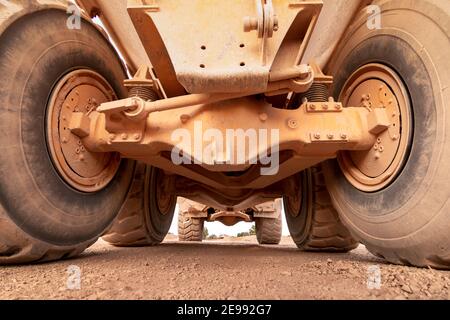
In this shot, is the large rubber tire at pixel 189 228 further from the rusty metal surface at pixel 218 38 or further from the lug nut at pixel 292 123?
the rusty metal surface at pixel 218 38

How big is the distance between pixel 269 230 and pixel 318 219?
307 cm

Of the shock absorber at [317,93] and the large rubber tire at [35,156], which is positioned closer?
the large rubber tire at [35,156]

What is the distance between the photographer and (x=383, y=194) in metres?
1.38

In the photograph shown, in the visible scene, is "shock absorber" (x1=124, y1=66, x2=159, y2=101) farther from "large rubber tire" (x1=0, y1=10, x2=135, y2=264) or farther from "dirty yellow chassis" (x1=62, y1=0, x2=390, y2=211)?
"large rubber tire" (x1=0, y1=10, x2=135, y2=264)

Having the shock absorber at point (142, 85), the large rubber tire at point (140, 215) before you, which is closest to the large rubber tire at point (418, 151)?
the shock absorber at point (142, 85)

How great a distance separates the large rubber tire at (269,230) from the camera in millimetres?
5109

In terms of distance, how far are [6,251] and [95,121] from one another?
0.68 metres

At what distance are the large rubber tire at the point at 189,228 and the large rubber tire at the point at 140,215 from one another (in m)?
2.52

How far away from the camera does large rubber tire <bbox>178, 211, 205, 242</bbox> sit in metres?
5.19

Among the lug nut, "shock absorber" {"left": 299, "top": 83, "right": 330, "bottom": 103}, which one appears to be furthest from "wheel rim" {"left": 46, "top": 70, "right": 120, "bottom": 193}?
"shock absorber" {"left": 299, "top": 83, "right": 330, "bottom": 103}

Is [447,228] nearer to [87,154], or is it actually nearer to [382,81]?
[382,81]

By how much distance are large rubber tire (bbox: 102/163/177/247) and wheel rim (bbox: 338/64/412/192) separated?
4.75 ft

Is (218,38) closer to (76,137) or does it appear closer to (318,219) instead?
(76,137)

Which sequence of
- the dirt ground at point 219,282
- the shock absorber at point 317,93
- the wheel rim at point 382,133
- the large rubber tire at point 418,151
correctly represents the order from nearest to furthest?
the dirt ground at point 219,282 < the large rubber tire at point 418,151 < the wheel rim at point 382,133 < the shock absorber at point 317,93
